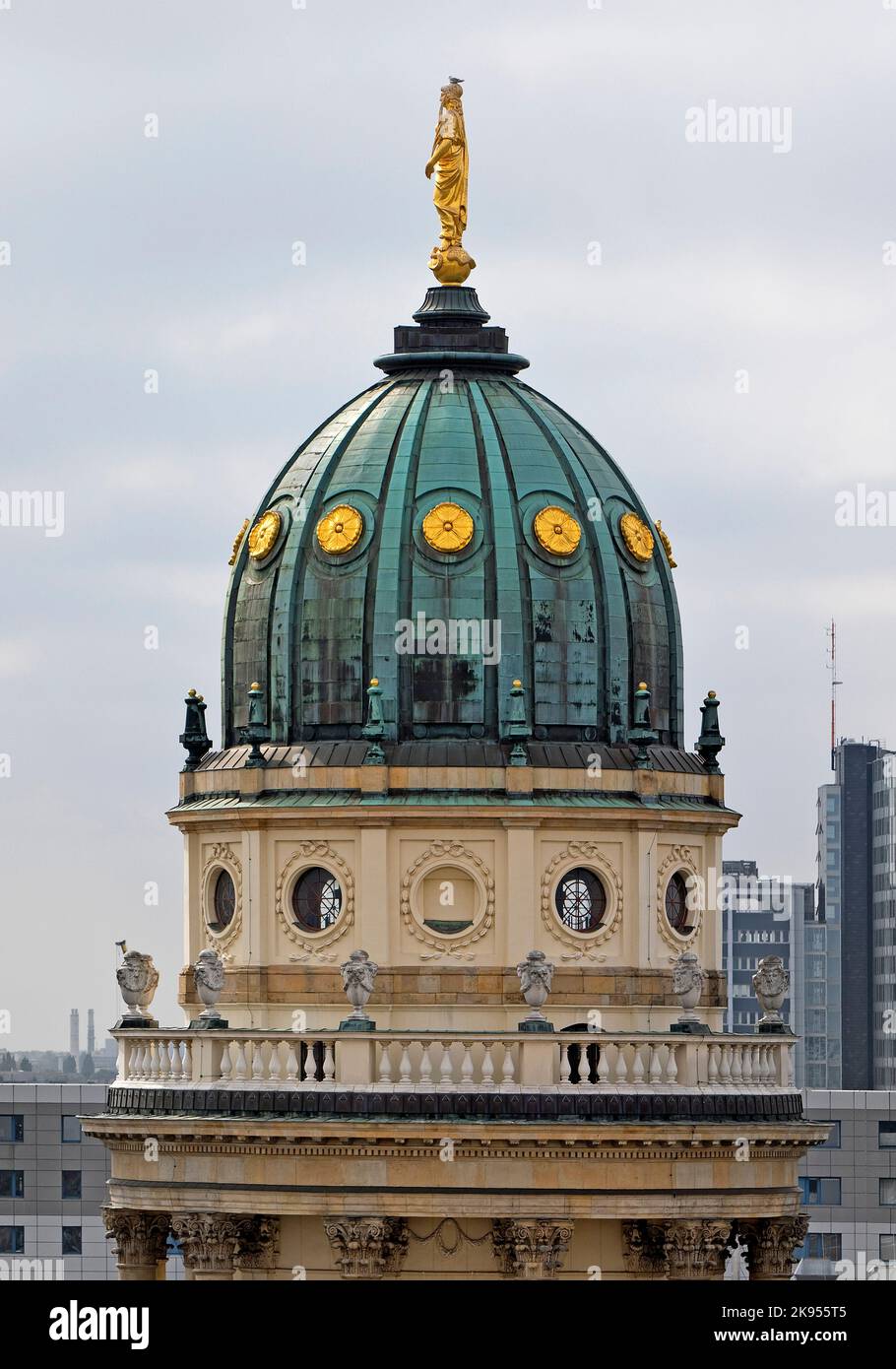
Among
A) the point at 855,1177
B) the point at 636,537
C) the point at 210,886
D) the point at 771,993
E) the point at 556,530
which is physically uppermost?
the point at 636,537

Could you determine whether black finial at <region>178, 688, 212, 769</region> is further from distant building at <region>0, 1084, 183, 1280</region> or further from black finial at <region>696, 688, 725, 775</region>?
distant building at <region>0, 1084, 183, 1280</region>

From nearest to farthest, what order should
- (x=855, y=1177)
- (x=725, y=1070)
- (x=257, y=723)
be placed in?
(x=725, y=1070)
(x=257, y=723)
(x=855, y=1177)

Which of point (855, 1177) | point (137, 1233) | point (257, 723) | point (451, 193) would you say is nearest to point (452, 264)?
point (451, 193)

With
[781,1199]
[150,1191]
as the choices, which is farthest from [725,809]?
[150,1191]

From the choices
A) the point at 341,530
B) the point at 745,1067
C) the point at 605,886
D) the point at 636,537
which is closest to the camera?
the point at 745,1067

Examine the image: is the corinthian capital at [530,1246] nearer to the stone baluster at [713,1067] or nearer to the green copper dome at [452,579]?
the stone baluster at [713,1067]

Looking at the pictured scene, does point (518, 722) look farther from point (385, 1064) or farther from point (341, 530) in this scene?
point (385, 1064)

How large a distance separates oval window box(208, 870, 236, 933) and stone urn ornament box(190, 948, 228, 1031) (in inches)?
98.4

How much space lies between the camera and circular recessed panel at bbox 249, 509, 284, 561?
3479 inches

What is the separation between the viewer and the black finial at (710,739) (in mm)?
89188

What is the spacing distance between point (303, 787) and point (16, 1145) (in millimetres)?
62746

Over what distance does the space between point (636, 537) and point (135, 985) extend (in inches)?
539

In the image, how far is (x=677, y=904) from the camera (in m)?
87.5

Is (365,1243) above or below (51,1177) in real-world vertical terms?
below
